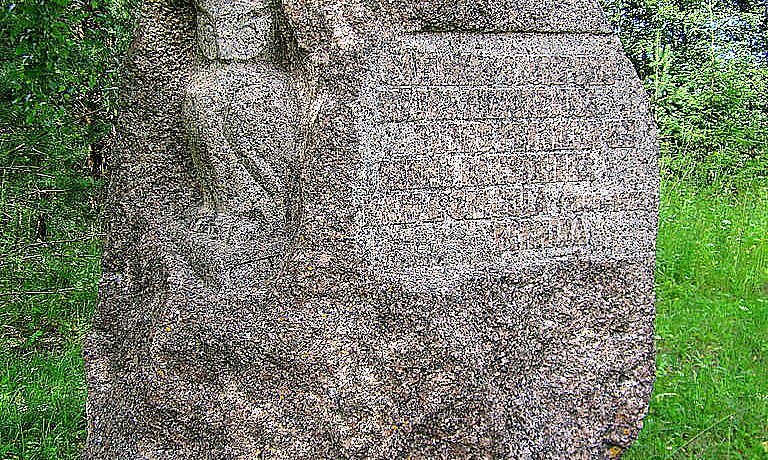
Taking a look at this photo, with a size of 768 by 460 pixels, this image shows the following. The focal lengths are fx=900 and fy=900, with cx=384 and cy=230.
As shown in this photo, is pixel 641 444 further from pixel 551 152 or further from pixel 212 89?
pixel 212 89

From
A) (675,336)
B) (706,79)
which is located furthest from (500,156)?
(706,79)

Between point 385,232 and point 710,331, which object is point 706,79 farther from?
point 385,232

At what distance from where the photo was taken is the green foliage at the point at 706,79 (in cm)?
677

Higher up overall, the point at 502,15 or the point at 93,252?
the point at 502,15

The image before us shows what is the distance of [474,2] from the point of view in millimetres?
2586

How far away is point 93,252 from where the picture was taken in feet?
16.7

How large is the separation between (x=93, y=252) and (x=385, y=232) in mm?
3154

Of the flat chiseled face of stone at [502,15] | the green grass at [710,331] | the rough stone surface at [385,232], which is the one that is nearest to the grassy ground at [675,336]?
the green grass at [710,331]

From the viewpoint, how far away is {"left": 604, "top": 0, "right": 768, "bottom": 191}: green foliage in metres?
6.77

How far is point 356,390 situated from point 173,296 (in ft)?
1.92

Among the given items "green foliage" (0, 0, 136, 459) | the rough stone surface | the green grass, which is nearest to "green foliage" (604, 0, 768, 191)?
the green grass

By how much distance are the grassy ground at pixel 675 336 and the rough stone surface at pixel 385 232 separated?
0.90m

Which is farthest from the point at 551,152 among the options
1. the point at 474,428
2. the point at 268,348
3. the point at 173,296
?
the point at 173,296

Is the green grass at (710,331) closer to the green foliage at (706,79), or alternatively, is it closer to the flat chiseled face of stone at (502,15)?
the green foliage at (706,79)
